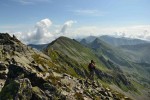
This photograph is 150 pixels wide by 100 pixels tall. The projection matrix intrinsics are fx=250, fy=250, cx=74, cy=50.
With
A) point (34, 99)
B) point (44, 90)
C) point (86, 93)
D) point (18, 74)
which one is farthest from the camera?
point (86, 93)

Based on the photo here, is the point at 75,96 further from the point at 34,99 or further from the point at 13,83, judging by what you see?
the point at 13,83

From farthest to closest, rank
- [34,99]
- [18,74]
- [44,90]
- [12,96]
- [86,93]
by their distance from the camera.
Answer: [86,93]
[18,74]
[44,90]
[34,99]
[12,96]

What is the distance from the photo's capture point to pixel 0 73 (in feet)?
238

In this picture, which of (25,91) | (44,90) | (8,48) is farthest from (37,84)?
(8,48)

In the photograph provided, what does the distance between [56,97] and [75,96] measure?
6.63m

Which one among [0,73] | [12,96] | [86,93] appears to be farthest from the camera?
[0,73]

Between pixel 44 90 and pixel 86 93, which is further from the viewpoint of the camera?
pixel 86 93

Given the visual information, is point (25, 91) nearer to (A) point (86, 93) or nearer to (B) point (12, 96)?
(B) point (12, 96)

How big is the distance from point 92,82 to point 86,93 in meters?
11.4

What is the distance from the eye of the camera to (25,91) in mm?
47156

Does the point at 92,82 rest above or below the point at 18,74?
below

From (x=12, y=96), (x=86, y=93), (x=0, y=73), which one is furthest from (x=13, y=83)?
(x=0, y=73)

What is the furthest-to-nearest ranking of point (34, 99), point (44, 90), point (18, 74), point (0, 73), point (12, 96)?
point (0, 73)
point (18, 74)
point (44, 90)
point (34, 99)
point (12, 96)

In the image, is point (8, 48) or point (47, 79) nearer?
point (47, 79)
